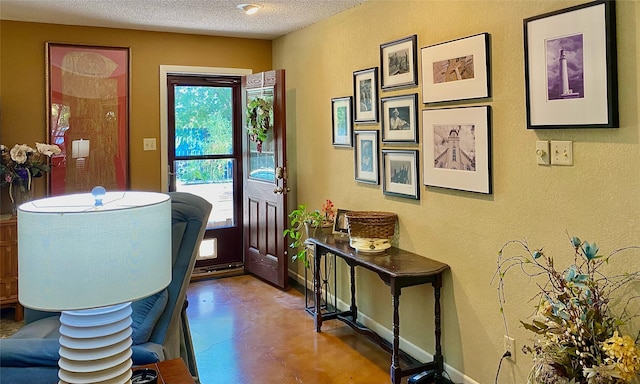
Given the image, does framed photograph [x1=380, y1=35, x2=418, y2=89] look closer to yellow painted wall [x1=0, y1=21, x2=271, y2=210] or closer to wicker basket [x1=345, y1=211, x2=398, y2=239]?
wicker basket [x1=345, y1=211, x2=398, y2=239]

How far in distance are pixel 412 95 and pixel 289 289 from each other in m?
2.35

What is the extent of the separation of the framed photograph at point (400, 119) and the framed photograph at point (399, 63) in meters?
0.09

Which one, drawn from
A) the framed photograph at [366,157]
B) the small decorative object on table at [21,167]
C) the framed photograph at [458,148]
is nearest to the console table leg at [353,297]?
the framed photograph at [366,157]

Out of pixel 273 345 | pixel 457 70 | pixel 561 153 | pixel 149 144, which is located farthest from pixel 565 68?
pixel 149 144

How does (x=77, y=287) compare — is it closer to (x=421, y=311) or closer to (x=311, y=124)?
(x=421, y=311)

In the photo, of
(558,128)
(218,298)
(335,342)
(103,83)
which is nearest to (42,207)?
(558,128)

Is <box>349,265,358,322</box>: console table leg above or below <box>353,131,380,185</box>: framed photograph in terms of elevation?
below

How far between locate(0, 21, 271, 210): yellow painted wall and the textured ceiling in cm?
11

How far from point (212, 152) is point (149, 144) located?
0.68 meters

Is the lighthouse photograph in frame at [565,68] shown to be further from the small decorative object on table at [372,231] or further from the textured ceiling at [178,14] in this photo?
the textured ceiling at [178,14]

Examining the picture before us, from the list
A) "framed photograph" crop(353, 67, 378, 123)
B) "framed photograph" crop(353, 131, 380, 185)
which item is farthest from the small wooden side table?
"framed photograph" crop(353, 67, 378, 123)

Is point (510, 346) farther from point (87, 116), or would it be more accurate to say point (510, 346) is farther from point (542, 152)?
point (87, 116)

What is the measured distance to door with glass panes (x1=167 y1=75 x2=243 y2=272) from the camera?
488 cm

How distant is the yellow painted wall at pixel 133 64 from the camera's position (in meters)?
4.10
